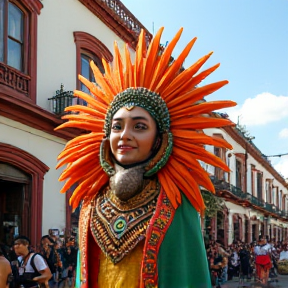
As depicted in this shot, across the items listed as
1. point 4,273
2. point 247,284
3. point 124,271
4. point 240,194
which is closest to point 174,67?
point 124,271

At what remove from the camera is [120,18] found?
14148 mm

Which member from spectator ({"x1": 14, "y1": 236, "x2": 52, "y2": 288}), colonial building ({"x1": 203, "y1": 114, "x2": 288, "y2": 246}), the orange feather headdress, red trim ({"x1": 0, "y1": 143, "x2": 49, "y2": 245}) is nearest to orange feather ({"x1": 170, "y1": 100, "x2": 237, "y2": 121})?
the orange feather headdress

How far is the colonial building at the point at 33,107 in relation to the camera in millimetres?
10086

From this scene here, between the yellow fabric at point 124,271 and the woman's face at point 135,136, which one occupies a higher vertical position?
the woman's face at point 135,136

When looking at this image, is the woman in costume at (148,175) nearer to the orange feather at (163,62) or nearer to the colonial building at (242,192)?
the orange feather at (163,62)

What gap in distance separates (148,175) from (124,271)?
1.95 ft

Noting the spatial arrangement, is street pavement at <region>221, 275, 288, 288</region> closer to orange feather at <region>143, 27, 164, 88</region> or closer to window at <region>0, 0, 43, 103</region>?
window at <region>0, 0, 43, 103</region>

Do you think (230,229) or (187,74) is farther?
(230,229)

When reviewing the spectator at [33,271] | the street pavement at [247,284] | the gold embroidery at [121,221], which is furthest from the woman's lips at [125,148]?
the street pavement at [247,284]

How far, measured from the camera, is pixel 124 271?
122 inches

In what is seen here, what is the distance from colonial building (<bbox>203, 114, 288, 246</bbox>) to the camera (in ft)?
80.2

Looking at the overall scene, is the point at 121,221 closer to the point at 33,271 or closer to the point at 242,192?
the point at 33,271

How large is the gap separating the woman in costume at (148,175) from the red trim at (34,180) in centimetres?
692

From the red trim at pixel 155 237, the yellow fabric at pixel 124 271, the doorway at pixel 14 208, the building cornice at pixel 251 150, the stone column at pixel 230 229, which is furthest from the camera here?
the building cornice at pixel 251 150
